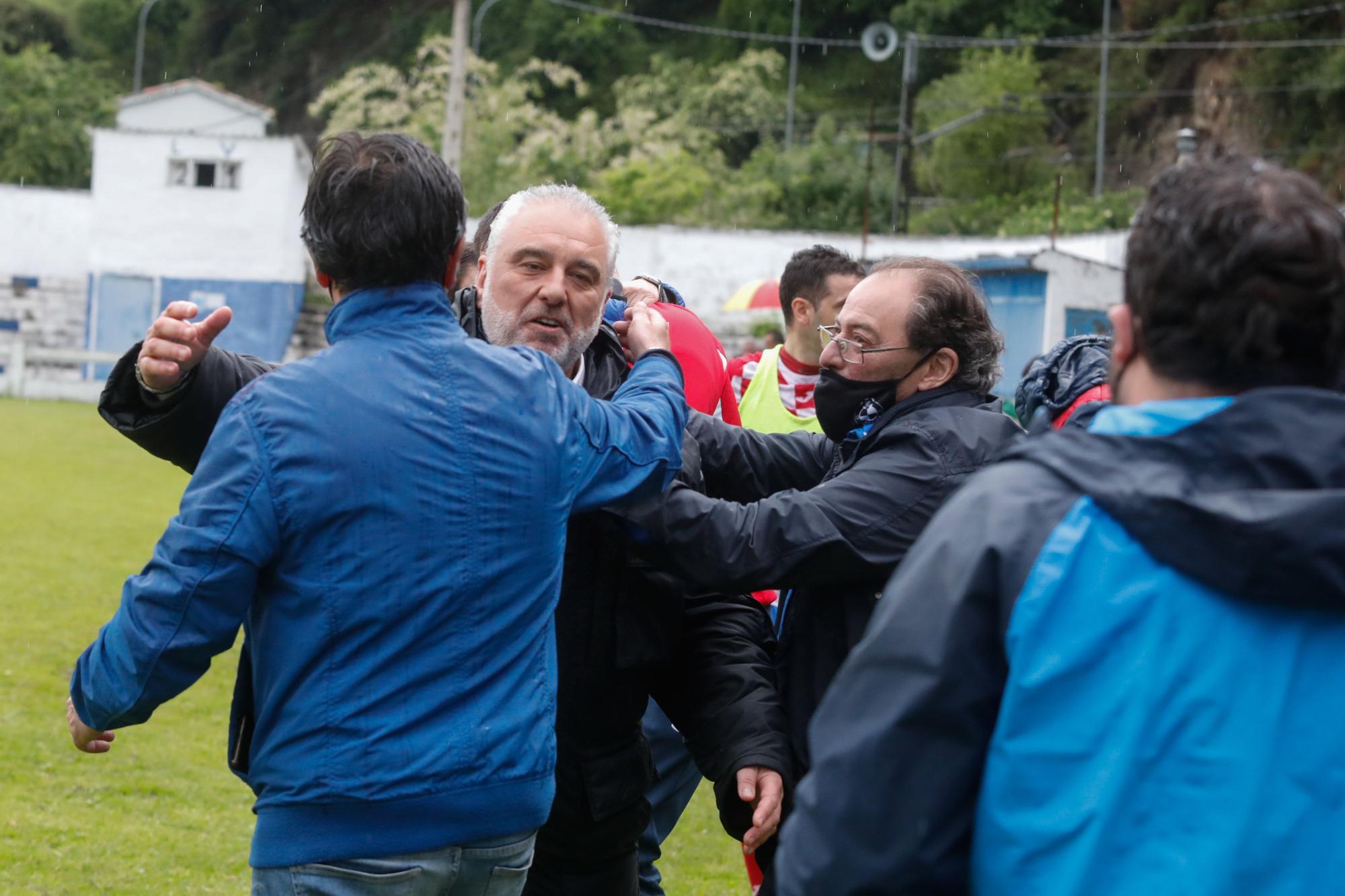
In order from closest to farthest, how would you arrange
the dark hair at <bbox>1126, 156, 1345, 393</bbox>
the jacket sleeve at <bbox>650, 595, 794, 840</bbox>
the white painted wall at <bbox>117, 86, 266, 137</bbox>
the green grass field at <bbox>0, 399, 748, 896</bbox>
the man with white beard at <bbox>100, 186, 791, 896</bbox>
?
the dark hair at <bbox>1126, 156, 1345, 393</bbox> < the man with white beard at <bbox>100, 186, 791, 896</bbox> < the jacket sleeve at <bbox>650, 595, 794, 840</bbox> < the green grass field at <bbox>0, 399, 748, 896</bbox> < the white painted wall at <bbox>117, 86, 266, 137</bbox>

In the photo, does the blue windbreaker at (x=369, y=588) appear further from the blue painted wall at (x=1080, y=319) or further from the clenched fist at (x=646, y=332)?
the blue painted wall at (x=1080, y=319)

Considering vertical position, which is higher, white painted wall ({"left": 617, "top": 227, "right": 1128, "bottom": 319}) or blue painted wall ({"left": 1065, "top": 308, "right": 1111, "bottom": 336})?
white painted wall ({"left": 617, "top": 227, "right": 1128, "bottom": 319})

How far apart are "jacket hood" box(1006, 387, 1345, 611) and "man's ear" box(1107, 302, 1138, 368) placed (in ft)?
0.50

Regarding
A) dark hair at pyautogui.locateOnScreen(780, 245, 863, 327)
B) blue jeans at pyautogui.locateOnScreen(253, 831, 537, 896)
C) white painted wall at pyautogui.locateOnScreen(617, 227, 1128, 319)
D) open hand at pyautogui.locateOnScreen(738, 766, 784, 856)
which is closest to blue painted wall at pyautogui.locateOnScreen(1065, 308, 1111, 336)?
white painted wall at pyautogui.locateOnScreen(617, 227, 1128, 319)

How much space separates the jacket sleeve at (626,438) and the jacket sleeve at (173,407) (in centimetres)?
72

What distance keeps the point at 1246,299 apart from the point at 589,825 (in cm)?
200

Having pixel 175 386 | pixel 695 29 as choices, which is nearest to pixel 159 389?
pixel 175 386

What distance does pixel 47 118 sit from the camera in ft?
183

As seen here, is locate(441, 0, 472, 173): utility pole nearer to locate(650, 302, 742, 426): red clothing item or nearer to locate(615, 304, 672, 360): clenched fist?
locate(650, 302, 742, 426): red clothing item

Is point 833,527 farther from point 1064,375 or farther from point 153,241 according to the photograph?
point 153,241

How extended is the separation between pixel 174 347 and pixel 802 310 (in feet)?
12.8

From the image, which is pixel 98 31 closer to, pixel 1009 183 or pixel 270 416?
pixel 1009 183

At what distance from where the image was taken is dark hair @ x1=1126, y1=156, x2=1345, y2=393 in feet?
5.34

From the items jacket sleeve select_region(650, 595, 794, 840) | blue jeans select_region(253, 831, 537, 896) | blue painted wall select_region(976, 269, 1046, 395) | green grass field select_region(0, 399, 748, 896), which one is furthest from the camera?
blue painted wall select_region(976, 269, 1046, 395)
